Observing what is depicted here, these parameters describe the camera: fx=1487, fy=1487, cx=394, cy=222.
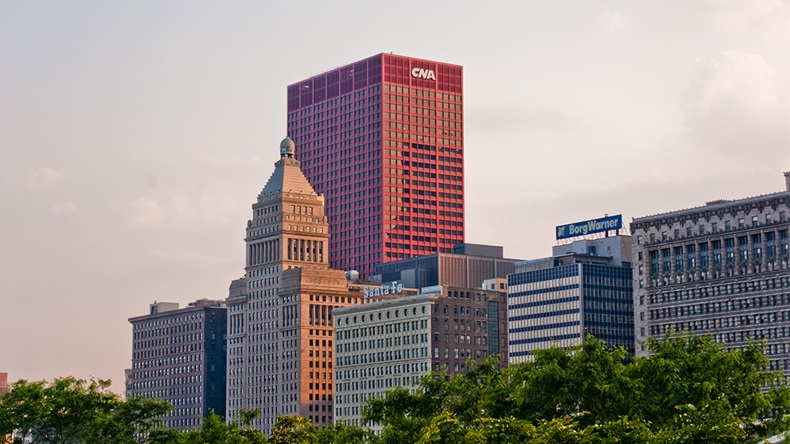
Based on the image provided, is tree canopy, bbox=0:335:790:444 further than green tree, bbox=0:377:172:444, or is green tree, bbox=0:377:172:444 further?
green tree, bbox=0:377:172:444

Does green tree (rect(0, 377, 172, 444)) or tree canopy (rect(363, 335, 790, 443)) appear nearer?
tree canopy (rect(363, 335, 790, 443))

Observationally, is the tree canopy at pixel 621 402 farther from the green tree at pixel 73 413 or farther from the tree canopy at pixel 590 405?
the green tree at pixel 73 413

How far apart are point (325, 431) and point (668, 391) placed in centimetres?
4141

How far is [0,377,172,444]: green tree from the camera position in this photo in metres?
152

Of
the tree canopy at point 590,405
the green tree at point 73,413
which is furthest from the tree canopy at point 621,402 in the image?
the green tree at point 73,413

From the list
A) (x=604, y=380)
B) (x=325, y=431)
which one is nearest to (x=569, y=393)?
(x=604, y=380)

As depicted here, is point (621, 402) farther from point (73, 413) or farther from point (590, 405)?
point (73, 413)

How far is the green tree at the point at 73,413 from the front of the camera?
152250 mm

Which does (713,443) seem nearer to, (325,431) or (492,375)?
(492,375)

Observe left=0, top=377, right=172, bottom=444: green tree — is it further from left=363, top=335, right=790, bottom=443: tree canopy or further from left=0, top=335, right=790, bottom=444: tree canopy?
left=363, top=335, right=790, bottom=443: tree canopy

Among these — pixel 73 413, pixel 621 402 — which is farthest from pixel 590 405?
pixel 73 413

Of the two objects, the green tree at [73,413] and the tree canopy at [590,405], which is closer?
the tree canopy at [590,405]

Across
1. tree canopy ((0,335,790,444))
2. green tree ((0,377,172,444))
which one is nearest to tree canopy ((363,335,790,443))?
tree canopy ((0,335,790,444))

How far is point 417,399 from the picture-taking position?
126312 millimetres
